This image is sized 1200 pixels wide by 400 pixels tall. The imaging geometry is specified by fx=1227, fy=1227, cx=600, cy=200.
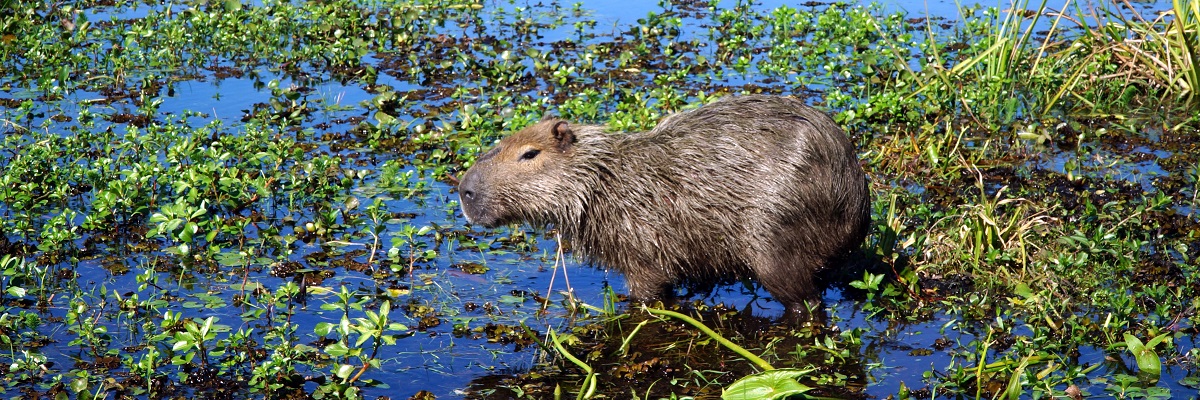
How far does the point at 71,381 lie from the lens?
422 cm

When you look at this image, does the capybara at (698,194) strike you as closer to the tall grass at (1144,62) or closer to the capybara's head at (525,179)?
the capybara's head at (525,179)

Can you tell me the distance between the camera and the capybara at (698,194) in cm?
491

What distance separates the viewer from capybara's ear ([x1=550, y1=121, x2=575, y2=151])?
17.3 feet

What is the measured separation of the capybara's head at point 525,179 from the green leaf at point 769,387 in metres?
1.44

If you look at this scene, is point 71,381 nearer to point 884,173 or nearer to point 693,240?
point 693,240

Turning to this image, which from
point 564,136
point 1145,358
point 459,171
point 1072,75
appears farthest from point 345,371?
point 1072,75

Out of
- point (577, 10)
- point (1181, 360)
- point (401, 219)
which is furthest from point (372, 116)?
point (1181, 360)

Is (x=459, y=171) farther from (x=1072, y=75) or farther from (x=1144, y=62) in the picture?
(x=1144, y=62)

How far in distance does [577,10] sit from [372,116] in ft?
9.67

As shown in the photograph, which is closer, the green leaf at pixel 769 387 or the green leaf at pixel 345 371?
the green leaf at pixel 769 387

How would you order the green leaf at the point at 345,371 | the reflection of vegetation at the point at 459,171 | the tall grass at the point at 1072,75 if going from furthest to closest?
the tall grass at the point at 1072,75 < the reflection of vegetation at the point at 459,171 < the green leaf at the point at 345,371

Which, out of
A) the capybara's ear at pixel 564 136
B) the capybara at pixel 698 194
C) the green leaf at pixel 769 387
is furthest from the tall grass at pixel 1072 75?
the green leaf at pixel 769 387

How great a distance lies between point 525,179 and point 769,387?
1676 mm

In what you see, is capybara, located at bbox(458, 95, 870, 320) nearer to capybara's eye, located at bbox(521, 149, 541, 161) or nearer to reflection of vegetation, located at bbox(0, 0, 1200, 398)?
capybara's eye, located at bbox(521, 149, 541, 161)
